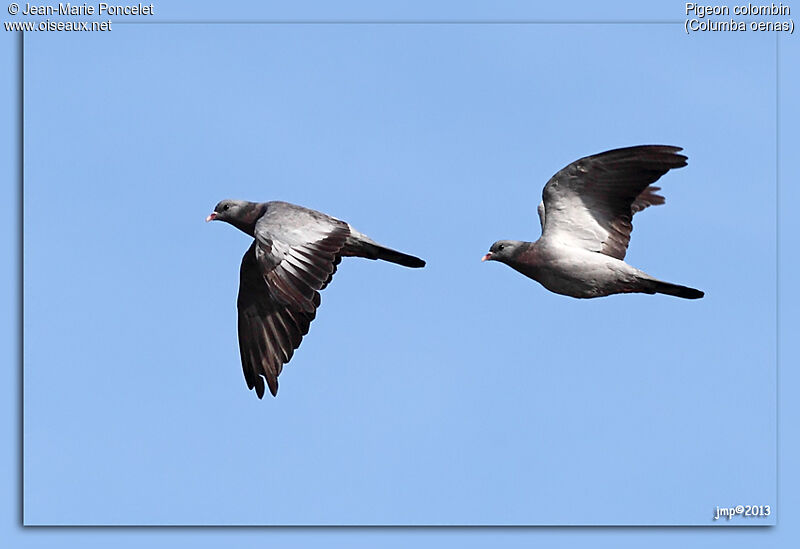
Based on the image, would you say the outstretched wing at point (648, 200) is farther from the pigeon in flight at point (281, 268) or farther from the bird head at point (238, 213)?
the bird head at point (238, 213)

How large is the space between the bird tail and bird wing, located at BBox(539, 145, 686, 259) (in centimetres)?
80

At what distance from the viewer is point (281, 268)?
14609 mm

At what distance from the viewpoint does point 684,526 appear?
14383mm

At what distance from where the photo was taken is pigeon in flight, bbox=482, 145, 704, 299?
1528cm

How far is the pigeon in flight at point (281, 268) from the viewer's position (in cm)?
1459

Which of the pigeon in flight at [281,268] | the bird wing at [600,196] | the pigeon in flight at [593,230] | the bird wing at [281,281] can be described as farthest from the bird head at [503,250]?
the bird wing at [281,281]

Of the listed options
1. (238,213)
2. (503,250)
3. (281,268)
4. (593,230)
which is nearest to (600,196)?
(593,230)

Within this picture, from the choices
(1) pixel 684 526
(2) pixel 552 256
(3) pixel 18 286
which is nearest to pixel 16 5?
(3) pixel 18 286

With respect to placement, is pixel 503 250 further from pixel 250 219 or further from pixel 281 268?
pixel 250 219

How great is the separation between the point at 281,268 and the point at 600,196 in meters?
3.84

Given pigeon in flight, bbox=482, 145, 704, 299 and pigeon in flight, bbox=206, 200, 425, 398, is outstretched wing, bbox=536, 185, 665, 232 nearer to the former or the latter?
pigeon in flight, bbox=482, 145, 704, 299

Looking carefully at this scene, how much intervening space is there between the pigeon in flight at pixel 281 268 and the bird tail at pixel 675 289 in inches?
108

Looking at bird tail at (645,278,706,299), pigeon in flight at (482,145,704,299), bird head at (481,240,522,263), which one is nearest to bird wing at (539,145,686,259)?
pigeon in flight at (482,145,704,299)

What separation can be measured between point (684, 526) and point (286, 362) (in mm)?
5229
